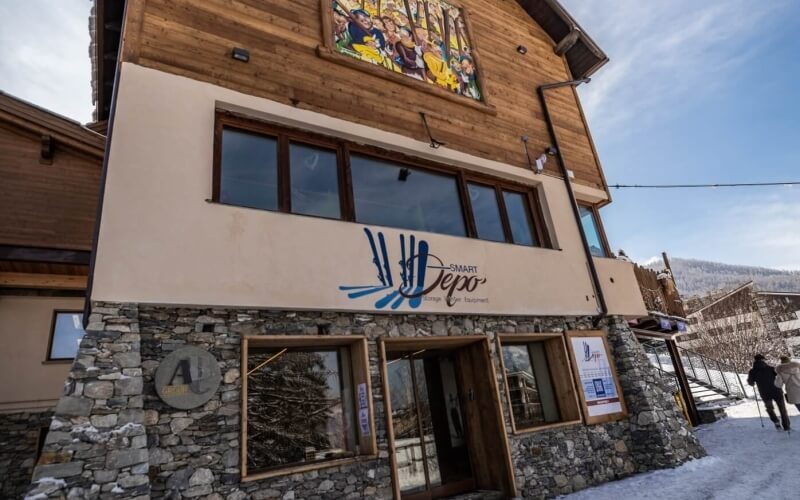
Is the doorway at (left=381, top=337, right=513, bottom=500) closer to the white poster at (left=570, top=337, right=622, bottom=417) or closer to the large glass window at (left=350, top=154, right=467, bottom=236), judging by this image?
the large glass window at (left=350, top=154, right=467, bottom=236)

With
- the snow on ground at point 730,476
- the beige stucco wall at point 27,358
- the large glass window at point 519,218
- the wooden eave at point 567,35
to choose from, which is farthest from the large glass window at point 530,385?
the beige stucco wall at point 27,358

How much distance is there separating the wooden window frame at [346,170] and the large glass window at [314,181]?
78 mm

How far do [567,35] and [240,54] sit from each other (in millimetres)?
9081

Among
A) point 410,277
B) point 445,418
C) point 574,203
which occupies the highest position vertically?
point 574,203

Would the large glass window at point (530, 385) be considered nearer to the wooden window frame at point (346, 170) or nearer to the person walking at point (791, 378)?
the wooden window frame at point (346, 170)

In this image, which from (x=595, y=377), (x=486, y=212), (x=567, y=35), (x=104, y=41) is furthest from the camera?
(x=567, y=35)

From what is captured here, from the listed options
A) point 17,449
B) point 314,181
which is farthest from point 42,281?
point 314,181

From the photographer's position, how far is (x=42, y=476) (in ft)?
11.2

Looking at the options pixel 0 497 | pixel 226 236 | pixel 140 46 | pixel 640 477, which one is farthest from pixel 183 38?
pixel 640 477

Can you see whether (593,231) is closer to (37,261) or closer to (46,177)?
(37,261)

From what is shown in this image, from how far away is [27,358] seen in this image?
9320 mm

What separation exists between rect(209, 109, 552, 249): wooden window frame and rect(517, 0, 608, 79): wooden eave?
523cm

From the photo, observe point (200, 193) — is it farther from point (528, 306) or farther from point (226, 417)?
point (528, 306)

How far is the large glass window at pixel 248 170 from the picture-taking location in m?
5.68
